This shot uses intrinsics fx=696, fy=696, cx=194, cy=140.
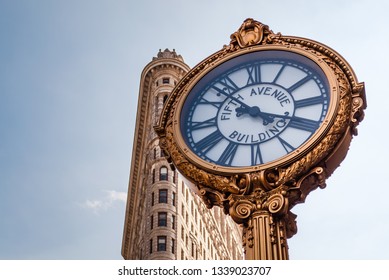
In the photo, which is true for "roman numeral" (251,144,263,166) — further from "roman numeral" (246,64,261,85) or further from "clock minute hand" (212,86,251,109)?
"roman numeral" (246,64,261,85)

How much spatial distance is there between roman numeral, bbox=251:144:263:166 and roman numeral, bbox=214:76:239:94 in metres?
Answer: 0.98

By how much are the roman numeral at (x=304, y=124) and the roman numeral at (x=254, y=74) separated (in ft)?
2.79

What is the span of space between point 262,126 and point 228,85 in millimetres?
872

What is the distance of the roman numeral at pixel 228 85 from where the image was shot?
8203 millimetres

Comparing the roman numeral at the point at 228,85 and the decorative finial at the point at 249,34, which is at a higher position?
the decorative finial at the point at 249,34

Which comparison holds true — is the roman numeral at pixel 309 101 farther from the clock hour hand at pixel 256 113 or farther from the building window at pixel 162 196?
the building window at pixel 162 196

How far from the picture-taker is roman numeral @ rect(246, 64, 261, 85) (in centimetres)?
819

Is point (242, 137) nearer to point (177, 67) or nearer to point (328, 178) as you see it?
point (328, 178)

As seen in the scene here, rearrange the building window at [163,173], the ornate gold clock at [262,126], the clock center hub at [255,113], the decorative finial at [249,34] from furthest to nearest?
1. the building window at [163,173]
2. the decorative finial at [249,34]
3. the clock center hub at [255,113]
4. the ornate gold clock at [262,126]

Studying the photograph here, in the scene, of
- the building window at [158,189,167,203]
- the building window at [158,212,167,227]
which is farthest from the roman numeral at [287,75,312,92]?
the building window at [158,189,167,203]

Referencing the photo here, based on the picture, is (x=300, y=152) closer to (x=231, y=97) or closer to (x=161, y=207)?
(x=231, y=97)

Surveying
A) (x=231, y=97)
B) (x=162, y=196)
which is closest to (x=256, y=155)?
(x=231, y=97)

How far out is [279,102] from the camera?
7.80 m

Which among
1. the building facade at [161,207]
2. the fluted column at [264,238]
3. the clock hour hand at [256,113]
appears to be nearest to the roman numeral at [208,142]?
the clock hour hand at [256,113]
